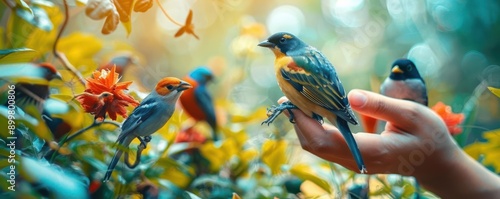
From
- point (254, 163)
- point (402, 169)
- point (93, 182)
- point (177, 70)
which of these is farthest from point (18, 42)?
point (177, 70)

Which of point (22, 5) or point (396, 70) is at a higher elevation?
point (22, 5)

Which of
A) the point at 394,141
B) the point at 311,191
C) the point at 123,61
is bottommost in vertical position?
the point at 311,191

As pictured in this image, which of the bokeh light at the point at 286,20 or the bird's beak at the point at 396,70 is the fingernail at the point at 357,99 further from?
the bokeh light at the point at 286,20

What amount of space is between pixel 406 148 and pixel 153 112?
0.31 meters

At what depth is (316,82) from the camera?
0.47m

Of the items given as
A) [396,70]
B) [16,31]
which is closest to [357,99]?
[396,70]

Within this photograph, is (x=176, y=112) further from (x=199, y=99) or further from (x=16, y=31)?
(x=16, y=31)

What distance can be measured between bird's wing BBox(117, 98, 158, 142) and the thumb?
0.77ft

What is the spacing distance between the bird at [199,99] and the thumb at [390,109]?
0.27m

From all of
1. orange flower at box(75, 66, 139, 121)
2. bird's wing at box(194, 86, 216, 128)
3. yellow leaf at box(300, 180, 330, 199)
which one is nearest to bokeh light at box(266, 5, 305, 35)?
bird's wing at box(194, 86, 216, 128)

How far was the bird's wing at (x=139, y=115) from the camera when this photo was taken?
0.44m

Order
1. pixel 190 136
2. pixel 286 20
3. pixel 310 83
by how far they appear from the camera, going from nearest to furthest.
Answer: pixel 310 83 → pixel 190 136 → pixel 286 20

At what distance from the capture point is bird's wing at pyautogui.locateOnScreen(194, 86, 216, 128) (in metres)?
0.79

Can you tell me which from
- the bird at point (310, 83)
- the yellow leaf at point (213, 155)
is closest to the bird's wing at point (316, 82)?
the bird at point (310, 83)
